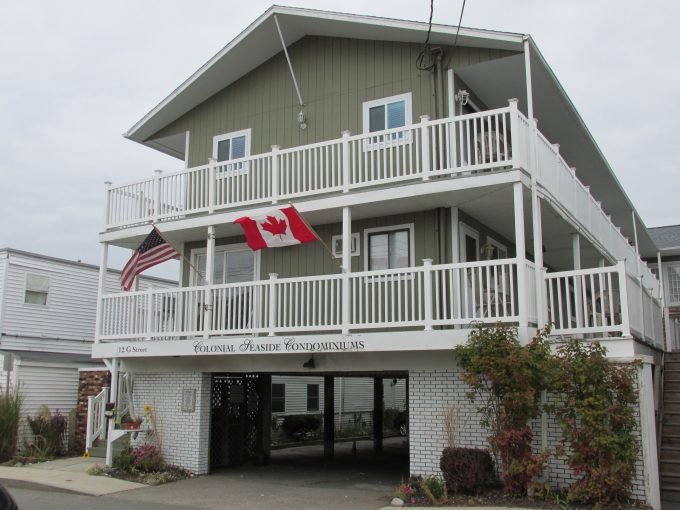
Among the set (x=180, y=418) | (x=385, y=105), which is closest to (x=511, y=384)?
(x=385, y=105)

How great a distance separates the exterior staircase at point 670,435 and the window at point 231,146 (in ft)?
35.3

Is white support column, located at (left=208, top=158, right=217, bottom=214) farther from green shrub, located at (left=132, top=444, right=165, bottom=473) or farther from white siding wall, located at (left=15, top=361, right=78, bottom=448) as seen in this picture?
white siding wall, located at (left=15, top=361, right=78, bottom=448)

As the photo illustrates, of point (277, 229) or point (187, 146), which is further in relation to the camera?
point (187, 146)

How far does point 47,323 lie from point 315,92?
492 inches

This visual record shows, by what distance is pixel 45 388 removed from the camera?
17.9 meters

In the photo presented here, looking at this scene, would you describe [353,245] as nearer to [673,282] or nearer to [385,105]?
[385,105]

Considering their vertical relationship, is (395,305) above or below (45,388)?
above

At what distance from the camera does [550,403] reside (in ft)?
35.8

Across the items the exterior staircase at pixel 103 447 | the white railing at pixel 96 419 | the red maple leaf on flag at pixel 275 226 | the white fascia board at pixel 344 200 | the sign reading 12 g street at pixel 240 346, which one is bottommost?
the exterior staircase at pixel 103 447

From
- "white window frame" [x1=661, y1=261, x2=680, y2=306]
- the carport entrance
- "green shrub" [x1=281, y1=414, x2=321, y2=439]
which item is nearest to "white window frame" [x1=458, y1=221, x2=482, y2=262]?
→ the carport entrance

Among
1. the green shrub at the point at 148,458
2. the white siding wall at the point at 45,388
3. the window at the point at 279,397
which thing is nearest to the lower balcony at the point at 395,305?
the green shrub at the point at 148,458

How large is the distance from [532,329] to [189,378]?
25.2 feet

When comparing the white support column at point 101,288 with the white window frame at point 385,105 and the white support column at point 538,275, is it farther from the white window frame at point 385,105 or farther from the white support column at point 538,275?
the white support column at point 538,275

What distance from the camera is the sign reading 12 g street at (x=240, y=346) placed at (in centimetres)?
1241
